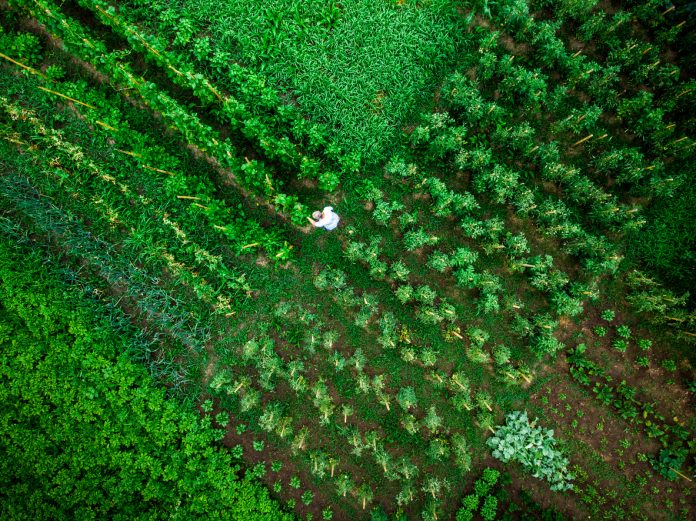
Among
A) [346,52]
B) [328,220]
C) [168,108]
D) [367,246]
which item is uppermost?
[346,52]

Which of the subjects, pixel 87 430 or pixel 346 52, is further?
pixel 346 52

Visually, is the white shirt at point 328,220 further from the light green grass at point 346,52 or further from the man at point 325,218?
the light green grass at point 346,52

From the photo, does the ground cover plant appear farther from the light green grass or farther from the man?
the man

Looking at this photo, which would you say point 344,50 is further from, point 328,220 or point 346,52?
point 328,220

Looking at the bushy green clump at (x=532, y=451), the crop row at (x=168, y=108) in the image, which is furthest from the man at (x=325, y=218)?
the bushy green clump at (x=532, y=451)

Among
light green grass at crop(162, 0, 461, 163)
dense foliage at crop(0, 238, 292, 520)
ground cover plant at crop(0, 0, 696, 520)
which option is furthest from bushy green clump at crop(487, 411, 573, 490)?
light green grass at crop(162, 0, 461, 163)

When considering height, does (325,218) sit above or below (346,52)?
below

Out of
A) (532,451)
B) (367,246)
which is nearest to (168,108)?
(367,246)

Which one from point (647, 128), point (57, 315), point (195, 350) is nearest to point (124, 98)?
point (57, 315)
